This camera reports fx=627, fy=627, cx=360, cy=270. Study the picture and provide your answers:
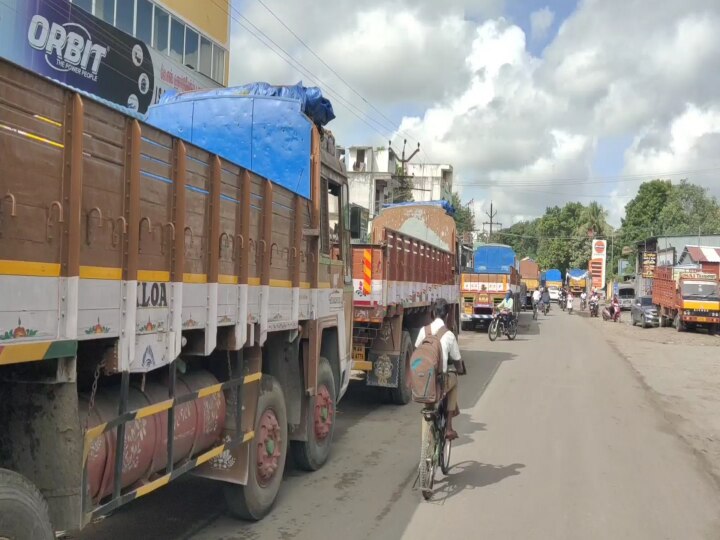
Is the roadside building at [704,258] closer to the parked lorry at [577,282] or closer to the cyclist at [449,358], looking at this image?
the cyclist at [449,358]

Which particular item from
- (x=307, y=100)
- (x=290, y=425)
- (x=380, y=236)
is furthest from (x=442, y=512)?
(x=380, y=236)

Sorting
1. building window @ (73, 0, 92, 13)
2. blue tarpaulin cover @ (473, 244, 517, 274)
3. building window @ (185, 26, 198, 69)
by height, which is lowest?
blue tarpaulin cover @ (473, 244, 517, 274)

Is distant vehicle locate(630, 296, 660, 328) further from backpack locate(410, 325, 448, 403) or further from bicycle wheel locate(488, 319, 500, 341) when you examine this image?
backpack locate(410, 325, 448, 403)

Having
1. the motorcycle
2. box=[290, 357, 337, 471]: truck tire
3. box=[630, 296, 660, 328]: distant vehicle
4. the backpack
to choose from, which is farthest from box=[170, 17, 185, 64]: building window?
the motorcycle

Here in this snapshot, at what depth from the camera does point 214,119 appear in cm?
567

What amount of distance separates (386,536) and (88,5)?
17.1 meters

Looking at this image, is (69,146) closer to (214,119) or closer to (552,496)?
(214,119)

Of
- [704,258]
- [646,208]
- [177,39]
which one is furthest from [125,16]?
[646,208]

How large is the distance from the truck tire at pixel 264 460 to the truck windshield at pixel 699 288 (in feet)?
79.3

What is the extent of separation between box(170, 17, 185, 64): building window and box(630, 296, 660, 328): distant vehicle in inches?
891

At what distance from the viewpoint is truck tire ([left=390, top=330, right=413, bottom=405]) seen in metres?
9.45

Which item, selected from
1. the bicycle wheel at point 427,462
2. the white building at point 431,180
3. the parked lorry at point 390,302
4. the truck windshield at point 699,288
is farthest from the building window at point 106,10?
the white building at point 431,180

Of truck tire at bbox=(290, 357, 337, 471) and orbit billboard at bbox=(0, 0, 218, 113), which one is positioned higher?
orbit billboard at bbox=(0, 0, 218, 113)

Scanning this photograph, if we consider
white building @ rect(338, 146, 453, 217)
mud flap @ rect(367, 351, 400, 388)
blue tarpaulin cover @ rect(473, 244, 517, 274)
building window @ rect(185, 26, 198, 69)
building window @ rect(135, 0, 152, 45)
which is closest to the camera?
mud flap @ rect(367, 351, 400, 388)
